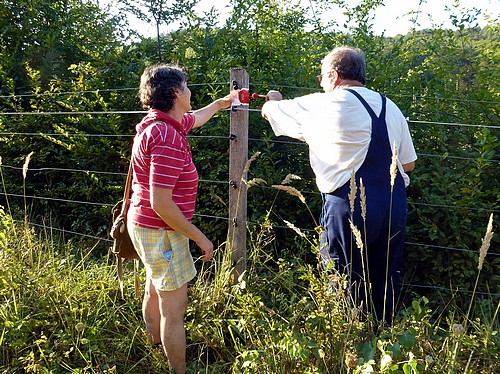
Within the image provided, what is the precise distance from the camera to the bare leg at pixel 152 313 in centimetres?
313

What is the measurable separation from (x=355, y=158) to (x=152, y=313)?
157 centimetres

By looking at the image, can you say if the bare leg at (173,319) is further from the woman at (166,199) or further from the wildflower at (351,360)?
the wildflower at (351,360)

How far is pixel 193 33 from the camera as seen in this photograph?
16.5 feet

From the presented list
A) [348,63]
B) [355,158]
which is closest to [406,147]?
[355,158]

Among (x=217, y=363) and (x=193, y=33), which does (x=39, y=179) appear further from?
(x=217, y=363)

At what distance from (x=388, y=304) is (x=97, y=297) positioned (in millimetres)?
2068

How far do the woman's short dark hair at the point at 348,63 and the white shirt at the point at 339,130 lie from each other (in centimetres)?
12

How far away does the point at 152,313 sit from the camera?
10.4ft

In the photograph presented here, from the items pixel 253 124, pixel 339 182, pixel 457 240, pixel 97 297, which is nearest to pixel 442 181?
pixel 457 240

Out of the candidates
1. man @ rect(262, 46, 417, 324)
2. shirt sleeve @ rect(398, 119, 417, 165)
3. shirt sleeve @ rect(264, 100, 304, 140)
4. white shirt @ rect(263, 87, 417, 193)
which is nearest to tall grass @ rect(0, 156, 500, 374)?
man @ rect(262, 46, 417, 324)

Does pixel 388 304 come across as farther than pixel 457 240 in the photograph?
No

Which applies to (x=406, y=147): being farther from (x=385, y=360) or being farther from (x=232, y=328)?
(x=232, y=328)

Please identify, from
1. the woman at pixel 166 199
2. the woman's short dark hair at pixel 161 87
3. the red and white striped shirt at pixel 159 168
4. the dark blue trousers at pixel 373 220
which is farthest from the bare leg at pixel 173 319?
the woman's short dark hair at pixel 161 87

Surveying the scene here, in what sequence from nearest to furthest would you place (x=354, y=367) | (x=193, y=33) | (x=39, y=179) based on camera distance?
(x=354, y=367) → (x=193, y=33) → (x=39, y=179)
